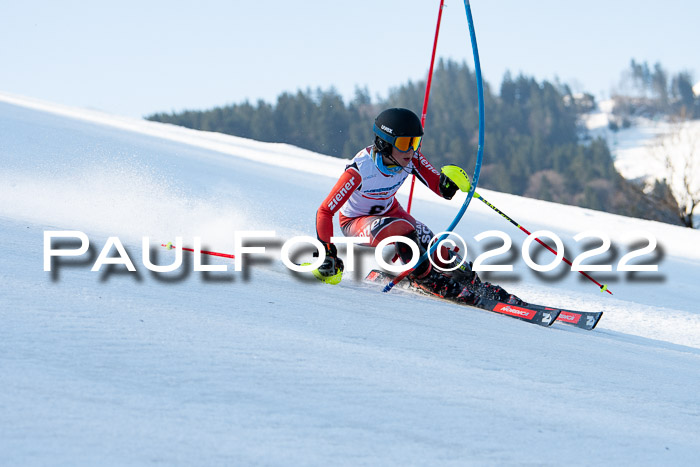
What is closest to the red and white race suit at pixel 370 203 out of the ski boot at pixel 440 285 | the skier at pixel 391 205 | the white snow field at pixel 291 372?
the skier at pixel 391 205

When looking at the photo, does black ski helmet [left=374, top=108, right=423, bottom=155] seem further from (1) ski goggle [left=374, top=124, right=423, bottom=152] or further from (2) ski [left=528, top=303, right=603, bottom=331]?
(2) ski [left=528, top=303, right=603, bottom=331]

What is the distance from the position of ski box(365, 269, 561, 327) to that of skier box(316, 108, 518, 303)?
82 millimetres

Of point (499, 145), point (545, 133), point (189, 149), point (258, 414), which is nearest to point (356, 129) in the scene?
point (499, 145)

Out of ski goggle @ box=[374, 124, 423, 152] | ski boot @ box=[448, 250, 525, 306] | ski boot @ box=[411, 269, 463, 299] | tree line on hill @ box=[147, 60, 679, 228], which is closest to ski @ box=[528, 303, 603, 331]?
ski boot @ box=[448, 250, 525, 306]

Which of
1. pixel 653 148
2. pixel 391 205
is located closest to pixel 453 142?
pixel 653 148

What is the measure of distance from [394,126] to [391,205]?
676 mm

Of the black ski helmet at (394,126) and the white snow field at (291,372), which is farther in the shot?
the black ski helmet at (394,126)

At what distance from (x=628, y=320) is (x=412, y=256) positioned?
1.96 m

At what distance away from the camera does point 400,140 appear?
4.68 meters

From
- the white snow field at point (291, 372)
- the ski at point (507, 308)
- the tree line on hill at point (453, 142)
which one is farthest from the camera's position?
the tree line on hill at point (453, 142)

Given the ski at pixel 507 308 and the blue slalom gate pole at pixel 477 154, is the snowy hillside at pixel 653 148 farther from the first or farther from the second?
the ski at pixel 507 308

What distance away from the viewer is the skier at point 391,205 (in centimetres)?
463

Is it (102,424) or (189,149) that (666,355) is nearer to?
(102,424)

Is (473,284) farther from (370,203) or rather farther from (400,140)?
(400,140)
